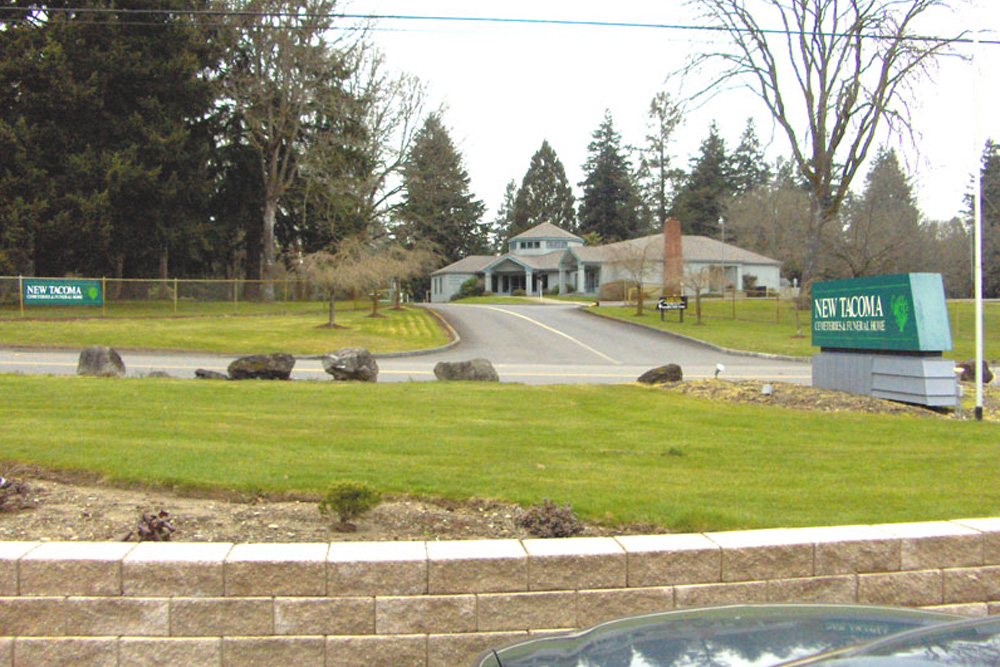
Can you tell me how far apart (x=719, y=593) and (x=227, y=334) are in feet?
87.6

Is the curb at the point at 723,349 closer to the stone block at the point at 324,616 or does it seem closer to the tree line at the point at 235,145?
the tree line at the point at 235,145

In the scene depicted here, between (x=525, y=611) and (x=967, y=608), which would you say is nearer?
(x=525, y=611)

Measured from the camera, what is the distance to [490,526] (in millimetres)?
5707

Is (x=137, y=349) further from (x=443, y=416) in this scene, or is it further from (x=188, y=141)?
(x=188, y=141)

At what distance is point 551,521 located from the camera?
5387 mm

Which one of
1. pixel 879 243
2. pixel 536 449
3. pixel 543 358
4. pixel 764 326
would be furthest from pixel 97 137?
pixel 879 243

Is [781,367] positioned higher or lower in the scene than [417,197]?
lower

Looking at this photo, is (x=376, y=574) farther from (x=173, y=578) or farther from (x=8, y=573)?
(x=8, y=573)

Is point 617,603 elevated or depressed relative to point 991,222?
depressed

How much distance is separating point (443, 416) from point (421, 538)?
4432 mm

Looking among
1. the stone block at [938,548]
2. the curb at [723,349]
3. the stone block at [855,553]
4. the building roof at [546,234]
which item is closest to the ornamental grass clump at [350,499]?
the stone block at [855,553]

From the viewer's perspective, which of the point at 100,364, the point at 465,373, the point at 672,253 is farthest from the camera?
the point at 672,253

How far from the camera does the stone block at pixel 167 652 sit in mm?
4305

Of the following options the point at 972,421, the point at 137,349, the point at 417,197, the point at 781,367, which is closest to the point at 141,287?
the point at 137,349
